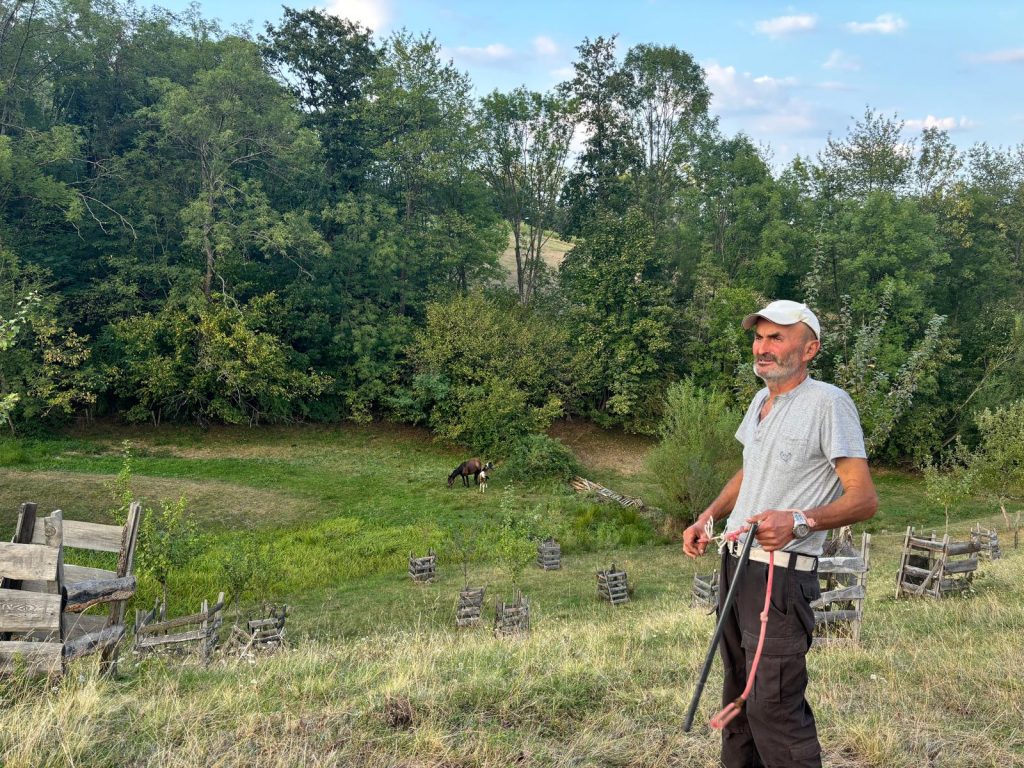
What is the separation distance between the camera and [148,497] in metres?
23.6

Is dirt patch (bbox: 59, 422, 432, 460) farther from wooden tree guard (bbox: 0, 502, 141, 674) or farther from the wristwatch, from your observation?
the wristwatch

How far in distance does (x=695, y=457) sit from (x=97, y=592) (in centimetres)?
2027

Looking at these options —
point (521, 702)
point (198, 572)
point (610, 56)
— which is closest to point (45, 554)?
point (521, 702)

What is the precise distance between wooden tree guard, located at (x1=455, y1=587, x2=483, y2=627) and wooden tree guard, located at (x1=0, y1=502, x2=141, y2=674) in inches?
315

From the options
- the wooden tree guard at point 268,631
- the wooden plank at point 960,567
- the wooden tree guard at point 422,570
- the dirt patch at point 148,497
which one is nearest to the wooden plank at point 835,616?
the wooden plank at point 960,567

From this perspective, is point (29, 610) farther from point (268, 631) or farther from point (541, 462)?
point (541, 462)

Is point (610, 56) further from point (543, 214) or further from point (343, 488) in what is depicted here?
point (343, 488)

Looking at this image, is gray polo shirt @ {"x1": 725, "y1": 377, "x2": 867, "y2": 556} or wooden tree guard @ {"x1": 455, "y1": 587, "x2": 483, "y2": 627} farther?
wooden tree guard @ {"x1": 455, "y1": 587, "x2": 483, "y2": 627}

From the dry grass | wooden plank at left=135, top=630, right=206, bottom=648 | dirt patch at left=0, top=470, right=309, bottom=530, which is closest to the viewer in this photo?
the dry grass

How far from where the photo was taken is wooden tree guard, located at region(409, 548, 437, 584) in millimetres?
18016

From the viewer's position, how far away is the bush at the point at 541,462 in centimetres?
3136

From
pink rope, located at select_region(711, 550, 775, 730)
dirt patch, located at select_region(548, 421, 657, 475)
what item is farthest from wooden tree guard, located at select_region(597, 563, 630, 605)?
dirt patch, located at select_region(548, 421, 657, 475)

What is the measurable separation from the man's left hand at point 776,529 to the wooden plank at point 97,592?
18.9ft

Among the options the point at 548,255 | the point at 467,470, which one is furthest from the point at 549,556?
the point at 548,255
